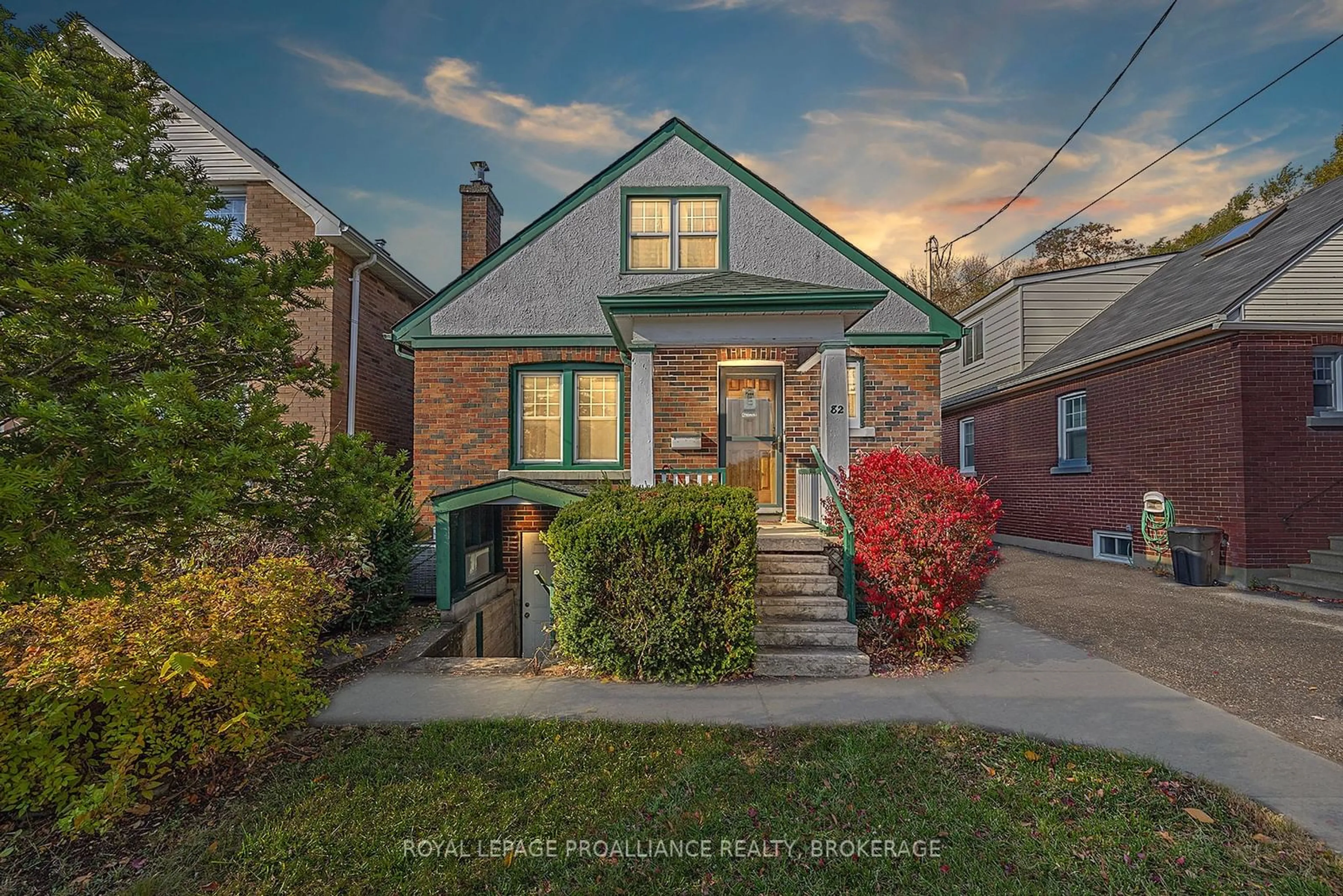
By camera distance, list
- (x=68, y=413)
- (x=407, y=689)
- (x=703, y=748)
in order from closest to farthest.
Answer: (x=68, y=413) < (x=703, y=748) < (x=407, y=689)

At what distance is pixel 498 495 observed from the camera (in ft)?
24.6

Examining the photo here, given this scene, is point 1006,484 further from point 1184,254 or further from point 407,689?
point 407,689

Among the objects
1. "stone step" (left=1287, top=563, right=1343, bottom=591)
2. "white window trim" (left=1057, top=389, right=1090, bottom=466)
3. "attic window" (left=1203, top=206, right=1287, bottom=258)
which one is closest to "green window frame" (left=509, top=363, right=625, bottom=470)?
"white window trim" (left=1057, top=389, right=1090, bottom=466)

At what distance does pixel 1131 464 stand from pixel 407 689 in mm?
12905

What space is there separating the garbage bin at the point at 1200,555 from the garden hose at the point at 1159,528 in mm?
768

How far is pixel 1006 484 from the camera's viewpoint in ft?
49.7

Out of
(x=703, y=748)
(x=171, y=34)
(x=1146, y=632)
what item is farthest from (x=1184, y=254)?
(x=171, y=34)

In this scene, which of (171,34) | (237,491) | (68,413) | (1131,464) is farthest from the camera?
(1131,464)

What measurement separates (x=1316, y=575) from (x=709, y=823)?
35.9 feet

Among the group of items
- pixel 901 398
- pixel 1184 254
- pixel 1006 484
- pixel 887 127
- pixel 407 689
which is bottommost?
pixel 407 689

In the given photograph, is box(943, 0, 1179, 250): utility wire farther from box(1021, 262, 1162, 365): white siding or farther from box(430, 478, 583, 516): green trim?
box(430, 478, 583, 516): green trim

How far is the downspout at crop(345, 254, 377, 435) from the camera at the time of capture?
11.3 meters

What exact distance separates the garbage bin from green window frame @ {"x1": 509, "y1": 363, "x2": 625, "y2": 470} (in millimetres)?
9264

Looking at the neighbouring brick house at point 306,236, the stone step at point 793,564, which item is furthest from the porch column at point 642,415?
the neighbouring brick house at point 306,236
